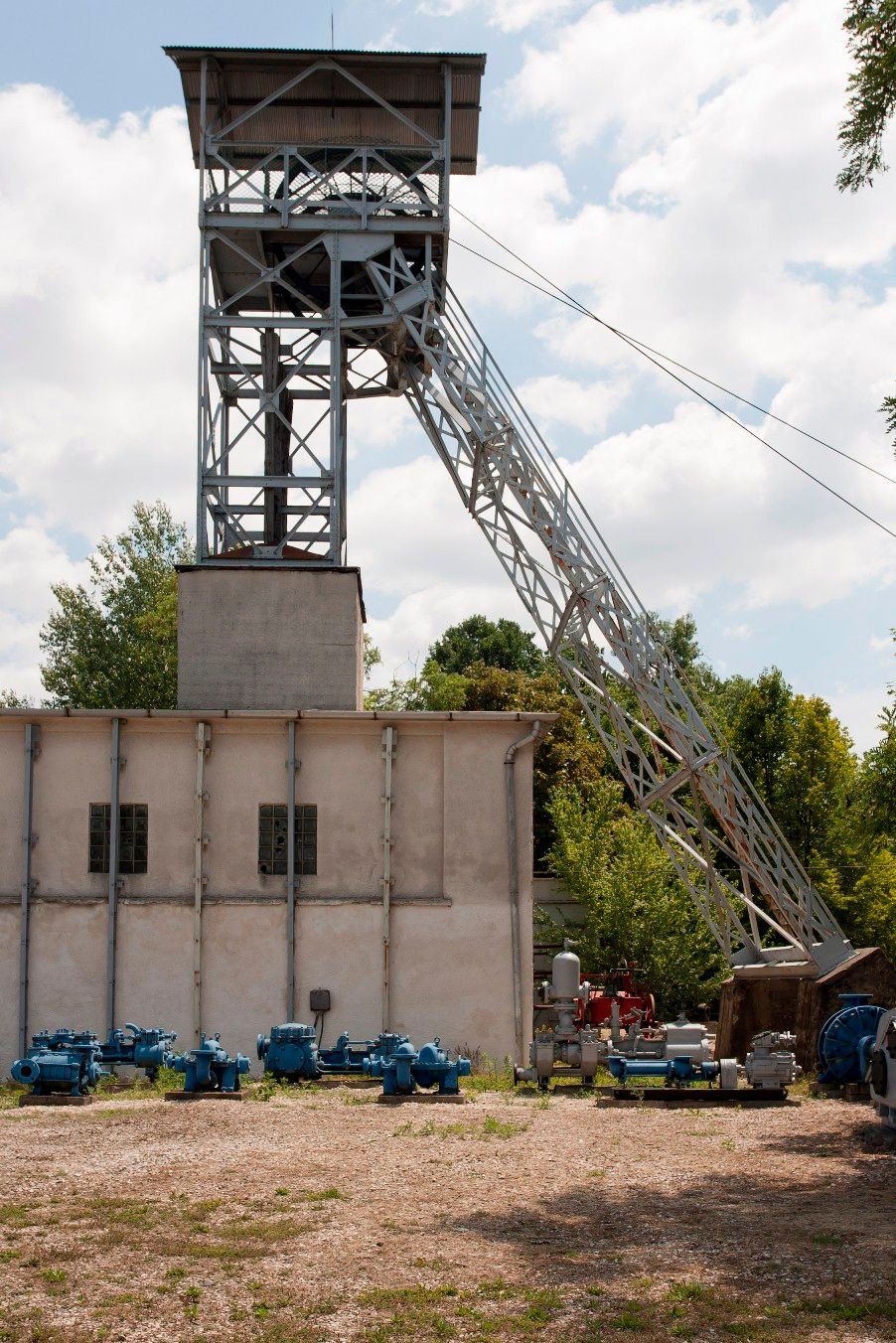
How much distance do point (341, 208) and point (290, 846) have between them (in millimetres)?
12207

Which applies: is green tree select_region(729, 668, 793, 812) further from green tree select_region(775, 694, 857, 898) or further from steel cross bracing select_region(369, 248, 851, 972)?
steel cross bracing select_region(369, 248, 851, 972)

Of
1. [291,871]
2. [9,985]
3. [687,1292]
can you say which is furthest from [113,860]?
[687,1292]

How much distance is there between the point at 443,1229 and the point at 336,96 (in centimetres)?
2371

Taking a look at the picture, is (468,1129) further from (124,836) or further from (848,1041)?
(124,836)

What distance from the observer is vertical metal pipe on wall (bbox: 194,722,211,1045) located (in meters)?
22.9

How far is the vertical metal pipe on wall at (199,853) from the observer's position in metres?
22.9

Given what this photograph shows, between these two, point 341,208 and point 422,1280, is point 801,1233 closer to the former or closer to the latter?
point 422,1280

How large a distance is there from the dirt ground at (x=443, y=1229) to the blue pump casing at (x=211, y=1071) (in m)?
2.13

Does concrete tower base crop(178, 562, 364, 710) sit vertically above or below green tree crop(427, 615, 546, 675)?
below

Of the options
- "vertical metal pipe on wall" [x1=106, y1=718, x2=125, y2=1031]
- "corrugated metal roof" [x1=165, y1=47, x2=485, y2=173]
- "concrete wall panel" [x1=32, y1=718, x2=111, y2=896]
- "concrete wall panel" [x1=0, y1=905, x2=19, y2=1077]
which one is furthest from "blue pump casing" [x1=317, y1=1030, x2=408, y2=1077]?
"corrugated metal roof" [x1=165, y1=47, x2=485, y2=173]

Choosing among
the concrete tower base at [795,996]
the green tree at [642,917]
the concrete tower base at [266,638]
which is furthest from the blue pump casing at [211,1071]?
the green tree at [642,917]

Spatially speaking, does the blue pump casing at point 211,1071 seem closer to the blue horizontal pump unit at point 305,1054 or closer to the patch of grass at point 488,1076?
the blue horizontal pump unit at point 305,1054

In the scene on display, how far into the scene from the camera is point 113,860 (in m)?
23.4

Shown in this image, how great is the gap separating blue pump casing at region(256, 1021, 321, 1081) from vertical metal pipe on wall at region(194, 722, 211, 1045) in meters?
3.12
